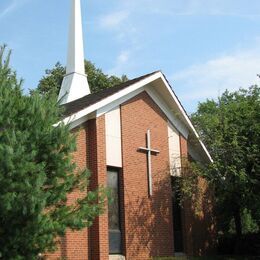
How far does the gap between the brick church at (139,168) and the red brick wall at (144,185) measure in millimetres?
34

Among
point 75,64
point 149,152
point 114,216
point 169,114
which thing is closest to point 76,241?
point 114,216

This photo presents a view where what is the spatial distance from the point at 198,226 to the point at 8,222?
12589 mm

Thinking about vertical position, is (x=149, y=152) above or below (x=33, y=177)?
above

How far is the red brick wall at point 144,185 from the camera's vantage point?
60.7 feet

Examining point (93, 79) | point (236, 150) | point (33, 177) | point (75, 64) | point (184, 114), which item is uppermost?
point (93, 79)

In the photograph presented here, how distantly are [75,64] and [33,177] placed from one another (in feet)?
58.0

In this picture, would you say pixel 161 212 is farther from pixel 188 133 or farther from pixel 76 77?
pixel 76 77

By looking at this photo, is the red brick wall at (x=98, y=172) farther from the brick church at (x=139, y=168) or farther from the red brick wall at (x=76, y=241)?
the red brick wall at (x=76, y=241)

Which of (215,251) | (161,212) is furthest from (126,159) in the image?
(215,251)

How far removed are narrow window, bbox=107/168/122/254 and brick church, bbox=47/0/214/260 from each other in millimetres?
33

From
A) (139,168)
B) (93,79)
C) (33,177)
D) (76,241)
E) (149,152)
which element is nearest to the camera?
(33,177)

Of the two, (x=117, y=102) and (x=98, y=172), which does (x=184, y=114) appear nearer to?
(x=117, y=102)

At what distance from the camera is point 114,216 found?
18.1 m

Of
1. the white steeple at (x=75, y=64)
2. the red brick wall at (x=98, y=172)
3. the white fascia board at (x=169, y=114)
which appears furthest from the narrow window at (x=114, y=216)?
the white steeple at (x=75, y=64)
